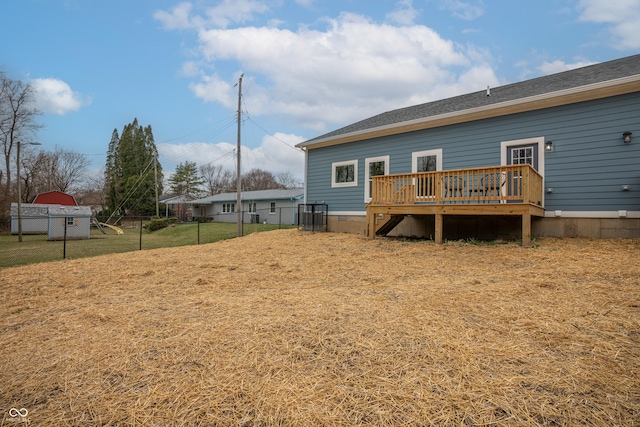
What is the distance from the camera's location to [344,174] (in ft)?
43.1

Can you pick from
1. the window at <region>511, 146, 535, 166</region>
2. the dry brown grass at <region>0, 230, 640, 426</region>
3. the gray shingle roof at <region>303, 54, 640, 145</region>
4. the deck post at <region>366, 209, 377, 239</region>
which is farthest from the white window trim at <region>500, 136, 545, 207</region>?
the dry brown grass at <region>0, 230, 640, 426</region>

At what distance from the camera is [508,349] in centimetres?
261

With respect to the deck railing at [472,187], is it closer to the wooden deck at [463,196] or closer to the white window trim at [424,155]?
the wooden deck at [463,196]

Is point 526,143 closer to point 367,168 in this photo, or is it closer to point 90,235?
point 367,168

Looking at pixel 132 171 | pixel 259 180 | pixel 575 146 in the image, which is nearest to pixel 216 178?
pixel 259 180

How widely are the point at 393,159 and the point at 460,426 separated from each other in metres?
10.7

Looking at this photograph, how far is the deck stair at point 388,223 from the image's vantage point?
10156 millimetres

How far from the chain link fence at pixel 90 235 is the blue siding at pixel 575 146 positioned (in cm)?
950

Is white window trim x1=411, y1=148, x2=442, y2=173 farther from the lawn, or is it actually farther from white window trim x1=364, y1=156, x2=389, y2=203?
the lawn

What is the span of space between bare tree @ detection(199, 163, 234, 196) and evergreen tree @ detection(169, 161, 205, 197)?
6144 millimetres

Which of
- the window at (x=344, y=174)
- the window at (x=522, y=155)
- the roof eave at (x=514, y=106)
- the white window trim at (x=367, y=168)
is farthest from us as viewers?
the window at (x=344, y=174)

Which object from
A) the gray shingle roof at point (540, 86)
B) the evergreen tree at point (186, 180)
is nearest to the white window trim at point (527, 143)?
the gray shingle roof at point (540, 86)

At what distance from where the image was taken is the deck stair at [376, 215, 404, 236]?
33.3 feet

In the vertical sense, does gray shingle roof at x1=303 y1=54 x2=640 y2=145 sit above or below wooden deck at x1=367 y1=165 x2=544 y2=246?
above
